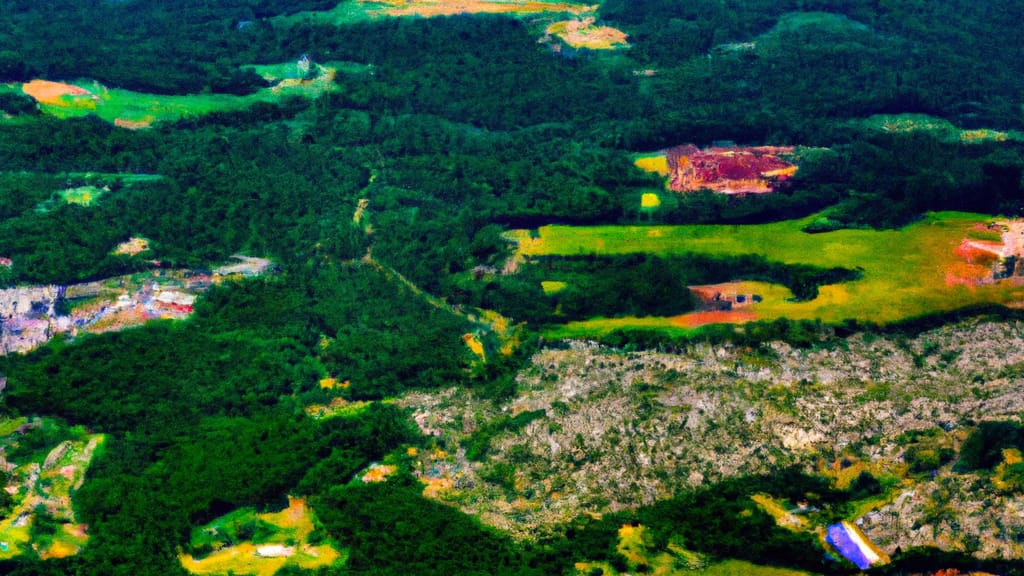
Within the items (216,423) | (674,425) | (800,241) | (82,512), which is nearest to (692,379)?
(674,425)

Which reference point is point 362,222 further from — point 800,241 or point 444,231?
point 800,241

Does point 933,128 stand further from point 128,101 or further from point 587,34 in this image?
point 128,101

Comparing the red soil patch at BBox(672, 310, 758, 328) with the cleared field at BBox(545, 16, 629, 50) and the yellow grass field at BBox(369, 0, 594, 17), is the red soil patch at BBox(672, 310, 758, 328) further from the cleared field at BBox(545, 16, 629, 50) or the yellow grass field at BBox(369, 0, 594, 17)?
the yellow grass field at BBox(369, 0, 594, 17)

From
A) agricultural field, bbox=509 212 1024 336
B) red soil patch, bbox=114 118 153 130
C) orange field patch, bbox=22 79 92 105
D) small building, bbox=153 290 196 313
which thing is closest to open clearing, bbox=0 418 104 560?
small building, bbox=153 290 196 313

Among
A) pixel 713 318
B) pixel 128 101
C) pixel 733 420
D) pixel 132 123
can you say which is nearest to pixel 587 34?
pixel 128 101

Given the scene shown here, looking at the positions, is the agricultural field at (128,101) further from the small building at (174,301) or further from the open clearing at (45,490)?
the open clearing at (45,490)
